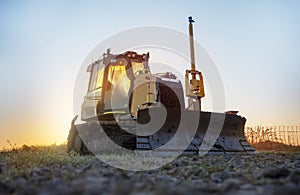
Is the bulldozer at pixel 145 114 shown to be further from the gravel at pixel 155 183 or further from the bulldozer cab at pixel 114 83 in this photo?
the gravel at pixel 155 183

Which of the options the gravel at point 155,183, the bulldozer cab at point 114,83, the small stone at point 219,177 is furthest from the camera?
the bulldozer cab at point 114,83

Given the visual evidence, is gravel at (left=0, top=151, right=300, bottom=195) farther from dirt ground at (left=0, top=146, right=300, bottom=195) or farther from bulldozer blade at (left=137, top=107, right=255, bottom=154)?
bulldozer blade at (left=137, top=107, right=255, bottom=154)

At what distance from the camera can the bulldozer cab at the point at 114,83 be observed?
8.06 m

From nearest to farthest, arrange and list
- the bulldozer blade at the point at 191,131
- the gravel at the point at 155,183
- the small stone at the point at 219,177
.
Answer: the gravel at the point at 155,183 → the small stone at the point at 219,177 → the bulldozer blade at the point at 191,131

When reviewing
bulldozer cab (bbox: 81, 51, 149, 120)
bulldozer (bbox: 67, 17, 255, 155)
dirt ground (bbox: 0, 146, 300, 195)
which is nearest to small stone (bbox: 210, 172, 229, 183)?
dirt ground (bbox: 0, 146, 300, 195)

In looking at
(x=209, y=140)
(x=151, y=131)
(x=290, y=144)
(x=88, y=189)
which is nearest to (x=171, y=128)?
(x=151, y=131)

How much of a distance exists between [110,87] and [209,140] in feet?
9.08

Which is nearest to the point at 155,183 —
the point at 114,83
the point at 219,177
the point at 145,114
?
the point at 219,177

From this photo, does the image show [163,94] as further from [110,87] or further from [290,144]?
[290,144]

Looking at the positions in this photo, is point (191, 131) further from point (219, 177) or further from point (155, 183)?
point (155, 183)

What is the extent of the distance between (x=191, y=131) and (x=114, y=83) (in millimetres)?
2286

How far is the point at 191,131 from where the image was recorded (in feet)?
24.8

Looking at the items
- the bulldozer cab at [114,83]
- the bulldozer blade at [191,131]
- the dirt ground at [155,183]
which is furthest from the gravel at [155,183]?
the bulldozer cab at [114,83]

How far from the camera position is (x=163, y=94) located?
8.06 m
